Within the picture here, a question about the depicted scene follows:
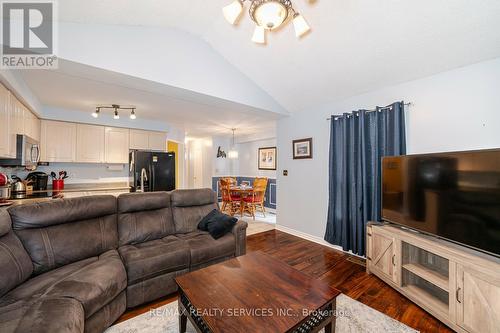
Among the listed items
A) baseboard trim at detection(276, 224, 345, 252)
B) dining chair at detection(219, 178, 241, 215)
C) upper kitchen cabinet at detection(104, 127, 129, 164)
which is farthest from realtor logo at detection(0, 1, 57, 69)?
dining chair at detection(219, 178, 241, 215)

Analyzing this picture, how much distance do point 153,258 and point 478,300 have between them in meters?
2.57

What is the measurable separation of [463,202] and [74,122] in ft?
19.5

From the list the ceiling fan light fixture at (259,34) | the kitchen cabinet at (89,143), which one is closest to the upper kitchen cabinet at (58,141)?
the kitchen cabinet at (89,143)

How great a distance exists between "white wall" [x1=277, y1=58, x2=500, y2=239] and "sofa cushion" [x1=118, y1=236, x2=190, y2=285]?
2.35 metres

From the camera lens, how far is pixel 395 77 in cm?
255

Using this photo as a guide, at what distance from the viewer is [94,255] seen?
2.04 meters

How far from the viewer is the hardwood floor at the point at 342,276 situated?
1.81 meters

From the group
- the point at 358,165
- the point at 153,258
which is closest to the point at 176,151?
the point at 153,258

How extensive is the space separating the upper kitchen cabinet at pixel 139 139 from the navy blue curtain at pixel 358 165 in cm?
414

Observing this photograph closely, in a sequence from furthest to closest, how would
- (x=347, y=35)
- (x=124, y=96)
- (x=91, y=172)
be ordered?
(x=91, y=172) → (x=124, y=96) → (x=347, y=35)

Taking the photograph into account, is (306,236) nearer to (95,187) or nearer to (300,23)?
(300,23)

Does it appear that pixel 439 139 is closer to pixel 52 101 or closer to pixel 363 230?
pixel 363 230

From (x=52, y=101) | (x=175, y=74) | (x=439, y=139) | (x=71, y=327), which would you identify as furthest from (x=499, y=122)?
(x=52, y=101)

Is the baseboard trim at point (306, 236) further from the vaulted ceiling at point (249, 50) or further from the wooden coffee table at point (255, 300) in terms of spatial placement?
the vaulted ceiling at point (249, 50)
